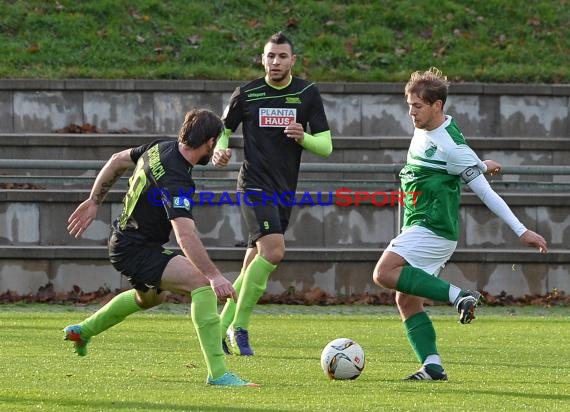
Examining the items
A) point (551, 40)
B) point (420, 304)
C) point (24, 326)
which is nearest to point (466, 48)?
point (551, 40)

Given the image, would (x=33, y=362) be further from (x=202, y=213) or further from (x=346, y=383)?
(x=202, y=213)

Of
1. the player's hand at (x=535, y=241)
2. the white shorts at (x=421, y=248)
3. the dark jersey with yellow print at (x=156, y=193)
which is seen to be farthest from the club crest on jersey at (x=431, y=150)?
the dark jersey with yellow print at (x=156, y=193)

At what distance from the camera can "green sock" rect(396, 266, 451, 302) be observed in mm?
8398

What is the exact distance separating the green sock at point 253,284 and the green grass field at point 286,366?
0.36 m

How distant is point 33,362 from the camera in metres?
9.07

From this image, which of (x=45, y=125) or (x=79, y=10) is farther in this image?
(x=79, y=10)

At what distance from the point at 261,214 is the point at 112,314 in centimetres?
197

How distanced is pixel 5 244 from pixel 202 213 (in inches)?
87.9

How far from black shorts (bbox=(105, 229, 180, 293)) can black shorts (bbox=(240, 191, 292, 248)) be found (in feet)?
7.04

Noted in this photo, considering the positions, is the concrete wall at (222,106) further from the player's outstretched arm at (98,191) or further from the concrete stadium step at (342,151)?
the player's outstretched arm at (98,191)

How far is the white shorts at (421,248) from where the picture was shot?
28.3 feet

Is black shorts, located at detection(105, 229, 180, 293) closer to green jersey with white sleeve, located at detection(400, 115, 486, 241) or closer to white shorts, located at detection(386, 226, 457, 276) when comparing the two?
white shorts, located at detection(386, 226, 457, 276)

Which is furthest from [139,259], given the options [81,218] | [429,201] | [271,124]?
[271,124]

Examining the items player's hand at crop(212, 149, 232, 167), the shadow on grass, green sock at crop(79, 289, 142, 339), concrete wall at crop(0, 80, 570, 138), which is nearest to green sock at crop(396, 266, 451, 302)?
green sock at crop(79, 289, 142, 339)
